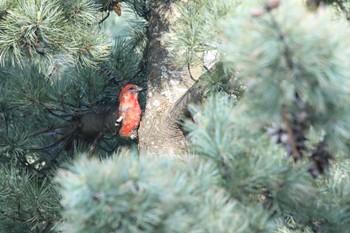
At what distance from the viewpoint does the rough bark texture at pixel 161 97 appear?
2.21 metres

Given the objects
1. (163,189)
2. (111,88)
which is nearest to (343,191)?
(163,189)

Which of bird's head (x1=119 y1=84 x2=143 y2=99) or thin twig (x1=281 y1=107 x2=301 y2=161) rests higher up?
thin twig (x1=281 y1=107 x2=301 y2=161)

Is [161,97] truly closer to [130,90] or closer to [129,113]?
[129,113]

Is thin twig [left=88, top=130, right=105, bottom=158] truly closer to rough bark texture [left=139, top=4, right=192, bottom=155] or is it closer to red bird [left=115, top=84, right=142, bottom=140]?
red bird [left=115, top=84, right=142, bottom=140]

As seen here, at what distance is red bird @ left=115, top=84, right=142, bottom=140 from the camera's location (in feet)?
8.04

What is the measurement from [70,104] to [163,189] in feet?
4.68

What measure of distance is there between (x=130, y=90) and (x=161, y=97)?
0.30 metres

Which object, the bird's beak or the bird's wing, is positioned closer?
the bird's wing

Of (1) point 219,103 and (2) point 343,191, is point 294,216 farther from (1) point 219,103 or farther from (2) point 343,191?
(1) point 219,103

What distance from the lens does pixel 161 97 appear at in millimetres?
2301

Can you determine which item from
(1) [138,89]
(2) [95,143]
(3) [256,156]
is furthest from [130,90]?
(3) [256,156]

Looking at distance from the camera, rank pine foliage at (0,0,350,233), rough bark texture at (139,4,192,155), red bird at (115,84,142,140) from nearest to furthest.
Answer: pine foliage at (0,0,350,233), rough bark texture at (139,4,192,155), red bird at (115,84,142,140)

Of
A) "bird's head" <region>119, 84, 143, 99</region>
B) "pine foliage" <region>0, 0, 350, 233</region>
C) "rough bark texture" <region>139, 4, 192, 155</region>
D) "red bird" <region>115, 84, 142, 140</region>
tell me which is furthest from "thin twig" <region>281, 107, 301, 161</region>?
"bird's head" <region>119, 84, 143, 99</region>

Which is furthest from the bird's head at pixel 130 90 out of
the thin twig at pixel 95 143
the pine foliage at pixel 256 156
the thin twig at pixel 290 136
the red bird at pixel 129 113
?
the thin twig at pixel 290 136
